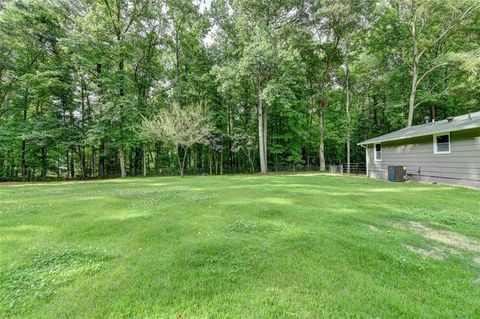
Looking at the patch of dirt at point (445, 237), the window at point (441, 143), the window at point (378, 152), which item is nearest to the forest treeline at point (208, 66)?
the window at point (378, 152)

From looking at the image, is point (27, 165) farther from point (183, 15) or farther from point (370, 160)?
point (370, 160)

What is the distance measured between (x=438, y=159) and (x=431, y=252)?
31.7ft

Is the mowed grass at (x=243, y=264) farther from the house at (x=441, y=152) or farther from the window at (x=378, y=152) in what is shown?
the window at (x=378, y=152)

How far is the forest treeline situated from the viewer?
18.3 metres

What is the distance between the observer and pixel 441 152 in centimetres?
1056

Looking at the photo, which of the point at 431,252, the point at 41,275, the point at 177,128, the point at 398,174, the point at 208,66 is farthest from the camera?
the point at 208,66

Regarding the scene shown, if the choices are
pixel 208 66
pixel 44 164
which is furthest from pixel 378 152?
pixel 44 164

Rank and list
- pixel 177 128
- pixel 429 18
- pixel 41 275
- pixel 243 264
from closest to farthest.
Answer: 1. pixel 41 275
2. pixel 243 264
3. pixel 429 18
4. pixel 177 128

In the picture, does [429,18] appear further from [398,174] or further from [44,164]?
[44,164]

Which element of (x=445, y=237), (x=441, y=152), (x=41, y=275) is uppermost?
(x=441, y=152)

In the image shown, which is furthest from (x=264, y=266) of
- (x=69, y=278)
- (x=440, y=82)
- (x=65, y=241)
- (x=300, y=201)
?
(x=440, y=82)

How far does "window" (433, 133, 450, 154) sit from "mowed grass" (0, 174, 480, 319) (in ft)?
19.4

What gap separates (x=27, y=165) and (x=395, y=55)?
110 feet

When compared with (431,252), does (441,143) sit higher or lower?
higher
